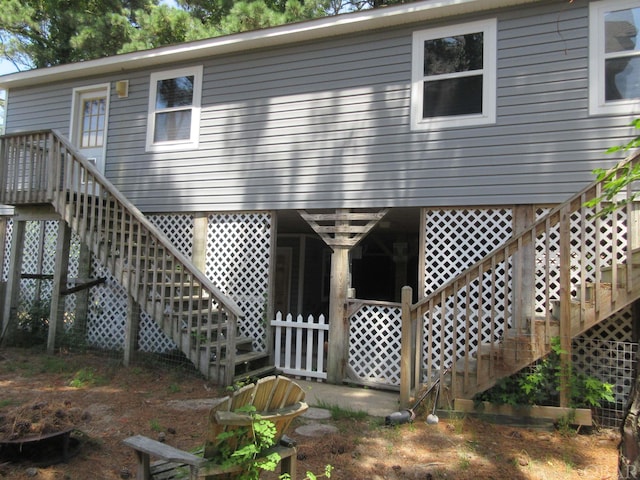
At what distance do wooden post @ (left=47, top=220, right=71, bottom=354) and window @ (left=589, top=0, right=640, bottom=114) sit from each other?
310 inches

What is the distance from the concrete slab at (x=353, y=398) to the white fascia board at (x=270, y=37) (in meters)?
5.08

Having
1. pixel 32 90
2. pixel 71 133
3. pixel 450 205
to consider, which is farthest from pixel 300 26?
pixel 32 90

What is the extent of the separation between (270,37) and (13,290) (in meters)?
6.04

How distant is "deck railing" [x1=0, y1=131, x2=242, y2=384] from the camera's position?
20.0 ft

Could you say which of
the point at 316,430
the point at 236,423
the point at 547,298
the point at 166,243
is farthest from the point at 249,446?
the point at 166,243

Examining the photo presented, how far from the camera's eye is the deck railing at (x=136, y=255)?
6.11 meters

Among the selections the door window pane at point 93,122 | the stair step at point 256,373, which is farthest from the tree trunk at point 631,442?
the door window pane at point 93,122

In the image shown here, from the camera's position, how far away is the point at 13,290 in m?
7.76

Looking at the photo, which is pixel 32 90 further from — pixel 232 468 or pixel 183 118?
pixel 232 468

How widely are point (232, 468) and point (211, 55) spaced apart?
6998 mm

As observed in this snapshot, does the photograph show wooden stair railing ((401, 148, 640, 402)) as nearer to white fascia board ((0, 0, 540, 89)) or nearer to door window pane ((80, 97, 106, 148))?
white fascia board ((0, 0, 540, 89))

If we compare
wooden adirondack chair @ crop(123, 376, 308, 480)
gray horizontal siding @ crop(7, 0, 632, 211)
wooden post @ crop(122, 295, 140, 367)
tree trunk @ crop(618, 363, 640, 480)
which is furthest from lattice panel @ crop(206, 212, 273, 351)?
tree trunk @ crop(618, 363, 640, 480)

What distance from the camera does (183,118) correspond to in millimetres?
7977

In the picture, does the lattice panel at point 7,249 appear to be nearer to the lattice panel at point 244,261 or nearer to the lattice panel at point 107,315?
the lattice panel at point 107,315
